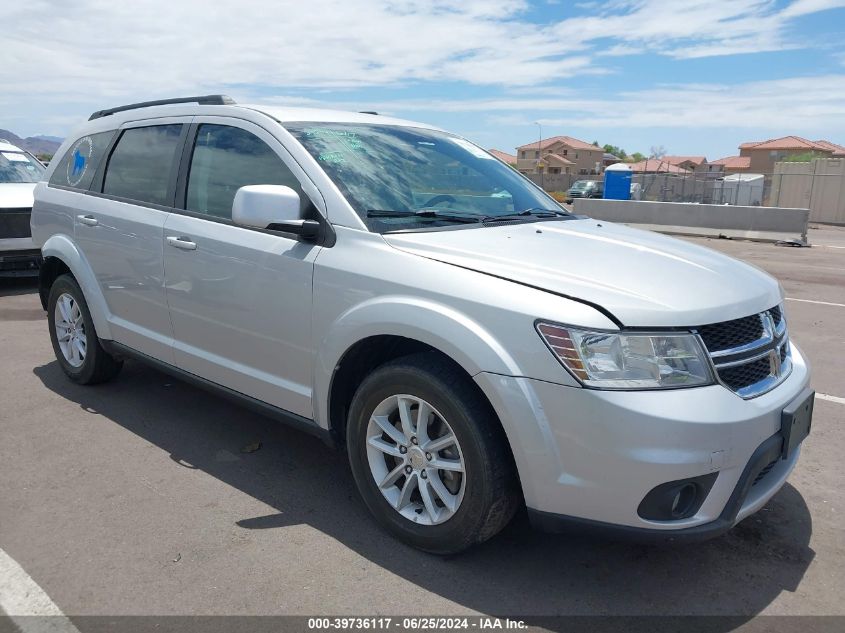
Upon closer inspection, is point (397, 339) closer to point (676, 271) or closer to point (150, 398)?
point (676, 271)

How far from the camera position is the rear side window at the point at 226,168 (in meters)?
3.72

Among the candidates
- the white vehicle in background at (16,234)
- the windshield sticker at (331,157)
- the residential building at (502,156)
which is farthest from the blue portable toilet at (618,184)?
the windshield sticker at (331,157)

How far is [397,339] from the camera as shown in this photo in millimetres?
3176

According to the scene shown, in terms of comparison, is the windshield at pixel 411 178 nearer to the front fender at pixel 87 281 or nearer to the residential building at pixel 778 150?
the front fender at pixel 87 281

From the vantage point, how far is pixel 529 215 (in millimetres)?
3988

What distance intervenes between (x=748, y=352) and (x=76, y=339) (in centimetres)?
442

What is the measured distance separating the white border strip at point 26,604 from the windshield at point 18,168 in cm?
800

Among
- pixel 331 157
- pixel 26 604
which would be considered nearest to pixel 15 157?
pixel 331 157

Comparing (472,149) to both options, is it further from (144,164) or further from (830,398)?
(830,398)

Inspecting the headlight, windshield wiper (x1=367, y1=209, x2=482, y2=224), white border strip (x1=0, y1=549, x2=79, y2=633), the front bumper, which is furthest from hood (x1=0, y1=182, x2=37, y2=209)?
the headlight

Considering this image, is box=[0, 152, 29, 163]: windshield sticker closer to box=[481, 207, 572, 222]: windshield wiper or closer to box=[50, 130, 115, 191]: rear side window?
box=[50, 130, 115, 191]: rear side window

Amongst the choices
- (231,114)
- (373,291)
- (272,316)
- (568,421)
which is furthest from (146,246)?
(568,421)

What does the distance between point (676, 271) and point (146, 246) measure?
2.95m

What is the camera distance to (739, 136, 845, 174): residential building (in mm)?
77750
